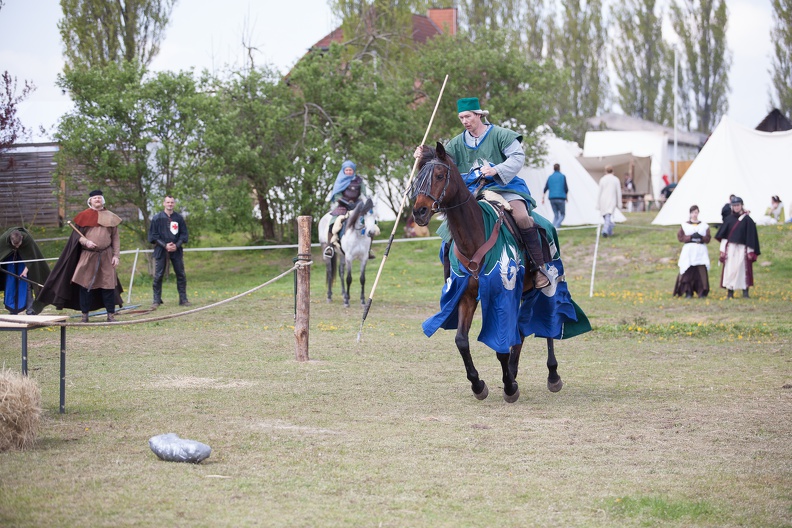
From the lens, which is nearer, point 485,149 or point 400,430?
point 400,430

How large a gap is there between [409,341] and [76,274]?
4.76 metres

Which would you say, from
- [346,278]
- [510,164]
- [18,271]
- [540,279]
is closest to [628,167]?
[346,278]

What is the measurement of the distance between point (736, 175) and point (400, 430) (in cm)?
2211

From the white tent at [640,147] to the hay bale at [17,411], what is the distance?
36.6m

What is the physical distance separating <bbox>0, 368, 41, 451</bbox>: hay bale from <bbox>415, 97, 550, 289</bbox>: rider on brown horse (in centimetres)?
420

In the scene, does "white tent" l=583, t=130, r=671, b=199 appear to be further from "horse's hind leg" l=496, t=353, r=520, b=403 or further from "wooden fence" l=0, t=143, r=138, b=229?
"horse's hind leg" l=496, t=353, r=520, b=403

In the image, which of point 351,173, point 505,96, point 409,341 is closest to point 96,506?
point 409,341

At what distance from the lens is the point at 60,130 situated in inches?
826

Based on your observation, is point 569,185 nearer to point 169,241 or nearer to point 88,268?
point 169,241

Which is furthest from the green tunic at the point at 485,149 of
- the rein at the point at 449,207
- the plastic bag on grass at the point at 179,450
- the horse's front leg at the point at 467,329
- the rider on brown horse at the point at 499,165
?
the plastic bag on grass at the point at 179,450

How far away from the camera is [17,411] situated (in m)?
5.89

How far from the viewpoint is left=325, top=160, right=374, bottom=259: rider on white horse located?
17.0 metres

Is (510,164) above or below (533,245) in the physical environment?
above

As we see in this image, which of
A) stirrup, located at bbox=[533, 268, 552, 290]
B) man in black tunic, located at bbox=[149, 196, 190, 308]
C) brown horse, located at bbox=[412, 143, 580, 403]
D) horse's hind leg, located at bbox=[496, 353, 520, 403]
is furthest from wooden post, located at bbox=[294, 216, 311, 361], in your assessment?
man in black tunic, located at bbox=[149, 196, 190, 308]
